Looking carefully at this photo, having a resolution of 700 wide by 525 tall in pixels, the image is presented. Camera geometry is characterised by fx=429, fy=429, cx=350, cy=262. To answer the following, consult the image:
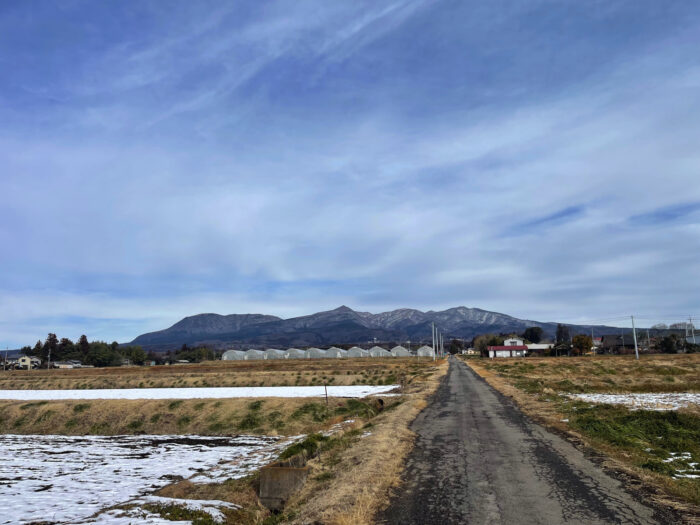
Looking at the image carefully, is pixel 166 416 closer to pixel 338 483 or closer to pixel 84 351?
pixel 338 483

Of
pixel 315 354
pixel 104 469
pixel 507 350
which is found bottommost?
pixel 315 354

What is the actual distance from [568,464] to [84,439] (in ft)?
95.0

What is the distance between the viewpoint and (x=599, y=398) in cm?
2633

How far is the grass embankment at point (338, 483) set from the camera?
9.11 metres

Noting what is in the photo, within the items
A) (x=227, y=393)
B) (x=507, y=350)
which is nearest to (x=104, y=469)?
(x=227, y=393)

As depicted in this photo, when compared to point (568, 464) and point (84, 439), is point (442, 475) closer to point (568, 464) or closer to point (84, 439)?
point (568, 464)

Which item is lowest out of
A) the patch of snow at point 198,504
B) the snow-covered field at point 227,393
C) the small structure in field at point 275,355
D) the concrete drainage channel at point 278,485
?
the small structure in field at point 275,355

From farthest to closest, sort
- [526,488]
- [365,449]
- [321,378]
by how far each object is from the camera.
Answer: [321,378] → [365,449] → [526,488]

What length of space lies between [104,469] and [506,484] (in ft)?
55.7

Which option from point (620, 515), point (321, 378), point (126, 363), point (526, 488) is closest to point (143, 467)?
point (526, 488)

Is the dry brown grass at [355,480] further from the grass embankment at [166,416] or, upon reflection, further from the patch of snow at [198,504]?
the grass embankment at [166,416]

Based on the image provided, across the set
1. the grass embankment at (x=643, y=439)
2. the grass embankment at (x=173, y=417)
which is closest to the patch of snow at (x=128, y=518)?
the grass embankment at (x=643, y=439)

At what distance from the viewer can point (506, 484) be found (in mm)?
10336

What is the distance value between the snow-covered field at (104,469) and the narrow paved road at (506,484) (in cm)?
677
